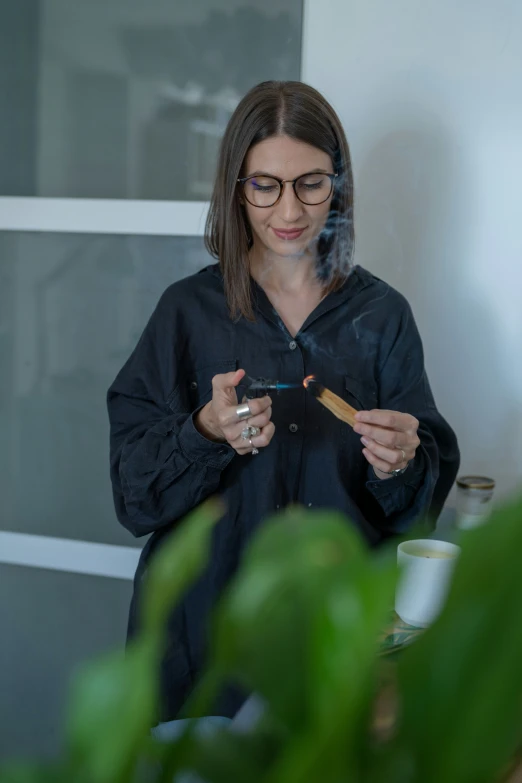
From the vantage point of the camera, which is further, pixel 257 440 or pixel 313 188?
pixel 313 188

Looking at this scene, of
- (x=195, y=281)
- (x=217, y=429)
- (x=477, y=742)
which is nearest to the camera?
(x=477, y=742)

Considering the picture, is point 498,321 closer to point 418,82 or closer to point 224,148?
point 418,82

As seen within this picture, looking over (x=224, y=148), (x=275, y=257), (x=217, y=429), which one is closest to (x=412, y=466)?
(x=217, y=429)

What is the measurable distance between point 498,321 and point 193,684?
0.94 m

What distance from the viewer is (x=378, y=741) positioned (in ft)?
1.08

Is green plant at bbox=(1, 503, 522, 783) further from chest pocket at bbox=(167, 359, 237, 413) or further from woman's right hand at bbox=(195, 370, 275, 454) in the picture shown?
chest pocket at bbox=(167, 359, 237, 413)

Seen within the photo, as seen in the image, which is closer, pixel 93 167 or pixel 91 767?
pixel 91 767

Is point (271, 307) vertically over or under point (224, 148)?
under

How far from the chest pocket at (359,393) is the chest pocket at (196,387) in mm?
204

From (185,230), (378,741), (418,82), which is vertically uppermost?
(418,82)

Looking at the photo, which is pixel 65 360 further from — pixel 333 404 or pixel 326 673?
pixel 326 673

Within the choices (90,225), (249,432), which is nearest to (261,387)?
(249,432)

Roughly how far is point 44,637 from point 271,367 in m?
1.16

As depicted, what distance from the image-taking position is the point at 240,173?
1520 millimetres
